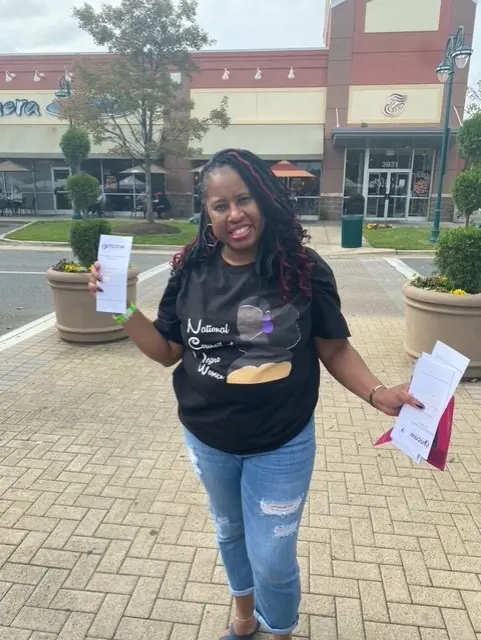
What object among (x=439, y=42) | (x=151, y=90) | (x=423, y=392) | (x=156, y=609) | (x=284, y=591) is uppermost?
(x=439, y=42)

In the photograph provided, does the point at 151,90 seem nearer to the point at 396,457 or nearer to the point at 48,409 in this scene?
the point at 48,409

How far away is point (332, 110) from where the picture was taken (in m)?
22.8

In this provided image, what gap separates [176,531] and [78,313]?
378cm

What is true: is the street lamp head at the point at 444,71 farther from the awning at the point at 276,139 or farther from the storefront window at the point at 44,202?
the storefront window at the point at 44,202

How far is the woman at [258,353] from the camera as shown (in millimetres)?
1726

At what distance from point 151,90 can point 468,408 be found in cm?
1704

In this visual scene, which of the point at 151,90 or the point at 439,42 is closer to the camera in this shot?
the point at 151,90

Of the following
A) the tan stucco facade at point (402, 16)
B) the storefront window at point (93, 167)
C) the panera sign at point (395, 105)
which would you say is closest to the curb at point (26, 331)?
the storefront window at point (93, 167)

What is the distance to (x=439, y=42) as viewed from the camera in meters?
21.8

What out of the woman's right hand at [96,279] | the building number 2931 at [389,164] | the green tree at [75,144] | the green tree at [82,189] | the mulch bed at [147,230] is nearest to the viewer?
the woman's right hand at [96,279]

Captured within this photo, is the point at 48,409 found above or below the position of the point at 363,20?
below

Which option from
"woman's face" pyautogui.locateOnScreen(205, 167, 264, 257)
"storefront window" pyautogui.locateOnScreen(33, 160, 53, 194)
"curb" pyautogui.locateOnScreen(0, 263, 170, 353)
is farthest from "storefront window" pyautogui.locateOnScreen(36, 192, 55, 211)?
"woman's face" pyautogui.locateOnScreen(205, 167, 264, 257)

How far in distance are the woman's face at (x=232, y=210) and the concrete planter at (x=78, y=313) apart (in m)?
4.43

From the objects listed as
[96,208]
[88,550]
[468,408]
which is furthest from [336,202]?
[88,550]
